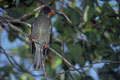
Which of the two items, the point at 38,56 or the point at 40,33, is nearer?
the point at 38,56

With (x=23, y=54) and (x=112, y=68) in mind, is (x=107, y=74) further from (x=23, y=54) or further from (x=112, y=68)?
(x=23, y=54)

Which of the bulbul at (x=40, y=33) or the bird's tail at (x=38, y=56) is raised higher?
the bulbul at (x=40, y=33)

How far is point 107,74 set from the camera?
4.46 metres

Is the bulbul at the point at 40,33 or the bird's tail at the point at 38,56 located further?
the bulbul at the point at 40,33

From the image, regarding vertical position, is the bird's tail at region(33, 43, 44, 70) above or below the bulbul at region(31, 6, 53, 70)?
below

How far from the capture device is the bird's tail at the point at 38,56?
145 inches

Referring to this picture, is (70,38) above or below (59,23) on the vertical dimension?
below

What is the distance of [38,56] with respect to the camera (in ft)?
13.0

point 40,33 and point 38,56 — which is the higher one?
point 40,33

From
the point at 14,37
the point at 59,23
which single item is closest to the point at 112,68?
the point at 59,23

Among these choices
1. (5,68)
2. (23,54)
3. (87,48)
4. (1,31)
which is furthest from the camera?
(23,54)

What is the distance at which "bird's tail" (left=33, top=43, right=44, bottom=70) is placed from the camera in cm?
367

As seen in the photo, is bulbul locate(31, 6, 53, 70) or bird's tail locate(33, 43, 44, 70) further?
bulbul locate(31, 6, 53, 70)

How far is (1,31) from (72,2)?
7.10 ft
